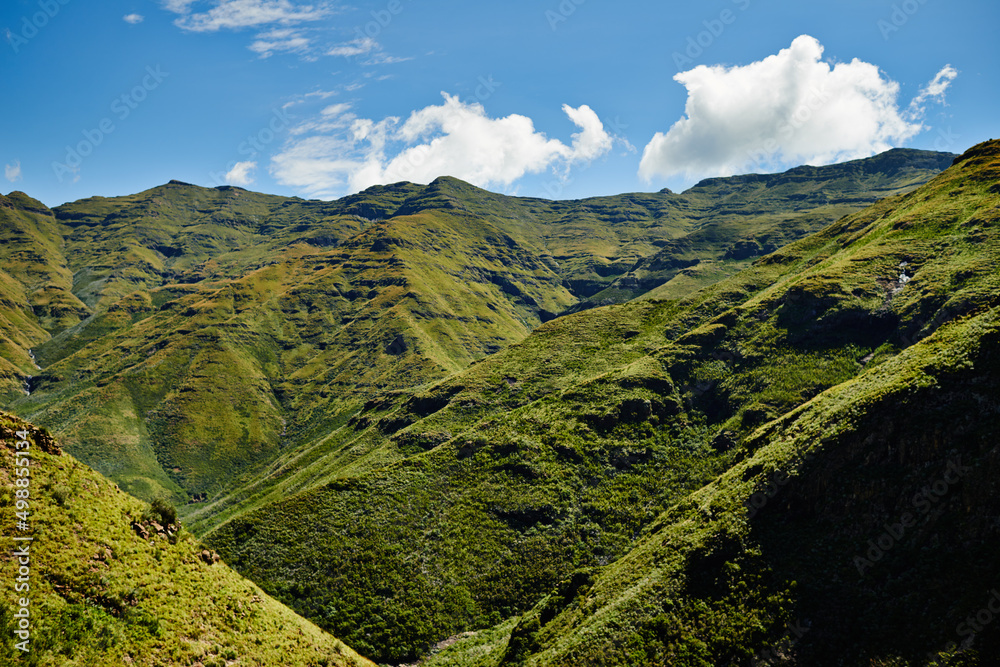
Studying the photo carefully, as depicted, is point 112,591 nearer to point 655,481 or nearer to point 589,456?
point 655,481

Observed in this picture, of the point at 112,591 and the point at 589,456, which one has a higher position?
the point at 112,591

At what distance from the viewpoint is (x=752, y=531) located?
45.8 metres

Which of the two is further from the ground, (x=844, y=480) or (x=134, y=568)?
(x=134, y=568)

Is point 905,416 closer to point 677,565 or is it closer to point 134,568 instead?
A: point 677,565

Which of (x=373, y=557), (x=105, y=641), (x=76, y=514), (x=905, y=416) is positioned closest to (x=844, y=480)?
(x=905, y=416)

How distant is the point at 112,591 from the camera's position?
85.6ft

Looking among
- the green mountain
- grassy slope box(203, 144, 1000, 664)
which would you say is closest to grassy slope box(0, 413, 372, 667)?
the green mountain

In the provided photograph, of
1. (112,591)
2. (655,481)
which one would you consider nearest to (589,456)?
(655,481)

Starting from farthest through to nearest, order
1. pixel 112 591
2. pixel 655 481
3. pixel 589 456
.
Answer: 1. pixel 589 456
2. pixel 655 481
3. pixel 112 591

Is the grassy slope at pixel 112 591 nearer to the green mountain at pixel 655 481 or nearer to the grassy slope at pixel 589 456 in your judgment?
the green mountain at pixel 655 481

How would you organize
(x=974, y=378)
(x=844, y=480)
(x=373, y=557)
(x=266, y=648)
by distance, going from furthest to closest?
(x=373, y=557)
(x=844, y=480)
(x=974, y=378)
(x=266, y=648)

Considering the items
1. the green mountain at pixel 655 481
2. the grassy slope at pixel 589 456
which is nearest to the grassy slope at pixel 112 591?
the green mountain at pixel 655 481

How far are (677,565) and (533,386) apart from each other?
3576 inches

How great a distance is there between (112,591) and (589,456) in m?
82.2
